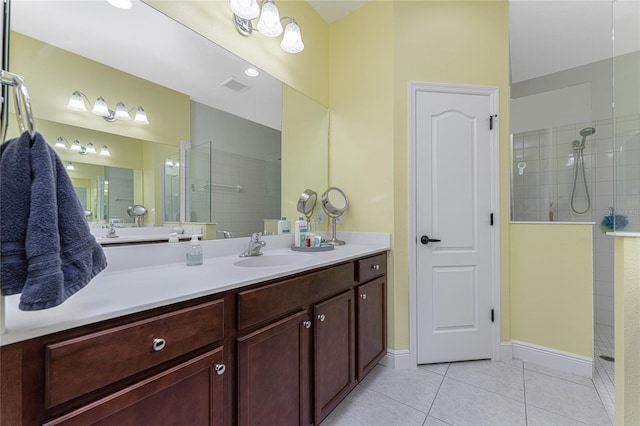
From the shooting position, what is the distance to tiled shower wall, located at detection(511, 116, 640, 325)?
2580 mm

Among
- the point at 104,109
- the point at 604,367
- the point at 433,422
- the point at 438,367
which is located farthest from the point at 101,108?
the point at 604,367

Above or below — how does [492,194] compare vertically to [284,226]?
above

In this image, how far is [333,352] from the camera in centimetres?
140

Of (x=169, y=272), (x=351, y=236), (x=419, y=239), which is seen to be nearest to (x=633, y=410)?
(x=419, y=239)

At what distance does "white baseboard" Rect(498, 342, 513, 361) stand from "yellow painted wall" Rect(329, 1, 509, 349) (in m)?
0.05

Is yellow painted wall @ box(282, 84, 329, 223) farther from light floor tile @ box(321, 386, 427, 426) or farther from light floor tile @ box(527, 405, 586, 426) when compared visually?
light floor tile @ box(527, 405, 586, 426)

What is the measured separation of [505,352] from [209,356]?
87.8 inches

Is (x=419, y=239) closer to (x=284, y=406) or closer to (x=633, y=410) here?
(x=633, y=410)

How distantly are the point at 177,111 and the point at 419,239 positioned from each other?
5.84ft

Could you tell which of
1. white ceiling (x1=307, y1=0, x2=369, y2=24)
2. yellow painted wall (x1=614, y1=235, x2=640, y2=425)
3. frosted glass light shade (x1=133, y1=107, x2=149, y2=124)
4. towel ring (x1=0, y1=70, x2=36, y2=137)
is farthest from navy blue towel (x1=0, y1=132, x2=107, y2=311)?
white ceiling (x1=307, y1=0, x2=369, y2=24)

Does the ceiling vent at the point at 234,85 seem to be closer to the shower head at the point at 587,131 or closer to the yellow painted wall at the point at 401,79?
the yellow painted wall at the point at 401,79

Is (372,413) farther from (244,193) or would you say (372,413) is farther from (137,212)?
(137,212)

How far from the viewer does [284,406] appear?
1104 millimetres

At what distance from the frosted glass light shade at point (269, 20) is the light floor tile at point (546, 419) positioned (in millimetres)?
2672
